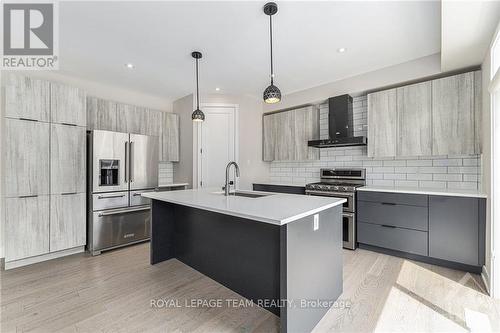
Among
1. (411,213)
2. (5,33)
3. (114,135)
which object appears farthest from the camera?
(114,135)

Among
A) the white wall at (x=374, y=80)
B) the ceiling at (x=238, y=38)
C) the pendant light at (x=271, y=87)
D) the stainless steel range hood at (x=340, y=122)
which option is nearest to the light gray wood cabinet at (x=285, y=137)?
the white wall at (x=374, y=80)

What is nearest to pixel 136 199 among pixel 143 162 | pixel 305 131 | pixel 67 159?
pixel 143 162

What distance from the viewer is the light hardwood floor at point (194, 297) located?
5.69 feet

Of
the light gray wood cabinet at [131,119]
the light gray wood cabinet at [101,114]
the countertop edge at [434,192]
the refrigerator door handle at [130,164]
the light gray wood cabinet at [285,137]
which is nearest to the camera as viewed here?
the countertop edge at [434,192]

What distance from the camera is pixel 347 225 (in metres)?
3.36

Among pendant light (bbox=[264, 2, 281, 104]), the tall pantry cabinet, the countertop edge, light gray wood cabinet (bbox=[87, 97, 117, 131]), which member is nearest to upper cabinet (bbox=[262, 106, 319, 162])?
the countertop edge

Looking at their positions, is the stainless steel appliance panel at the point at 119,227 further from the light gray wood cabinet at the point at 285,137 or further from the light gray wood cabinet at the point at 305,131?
the light gray wood cabinet at the point at 305,131

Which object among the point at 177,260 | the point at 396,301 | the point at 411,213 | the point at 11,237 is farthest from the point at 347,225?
the point at 11,237

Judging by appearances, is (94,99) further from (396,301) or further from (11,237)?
(396,301)

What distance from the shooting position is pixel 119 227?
3.41 metres

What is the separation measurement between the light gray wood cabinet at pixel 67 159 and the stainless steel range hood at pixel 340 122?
368cm

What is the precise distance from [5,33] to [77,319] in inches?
117

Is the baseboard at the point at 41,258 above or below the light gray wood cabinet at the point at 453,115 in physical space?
below

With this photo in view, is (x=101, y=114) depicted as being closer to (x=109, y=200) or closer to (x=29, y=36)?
(x=29, y=36)
